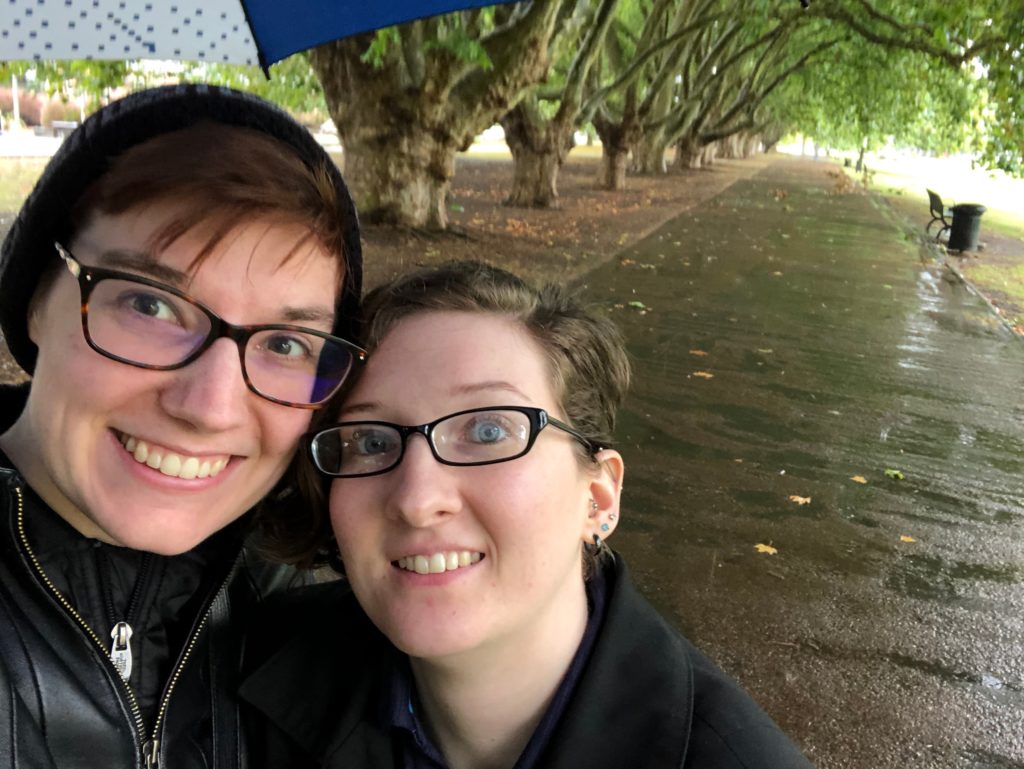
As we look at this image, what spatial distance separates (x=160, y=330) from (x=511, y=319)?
700mm

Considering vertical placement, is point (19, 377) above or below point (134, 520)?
below

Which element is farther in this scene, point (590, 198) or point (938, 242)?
point (590, 198)

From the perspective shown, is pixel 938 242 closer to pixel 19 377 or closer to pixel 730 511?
pixel 730 511

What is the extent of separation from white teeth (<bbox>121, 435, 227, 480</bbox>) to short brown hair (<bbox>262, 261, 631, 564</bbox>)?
0.29 metres

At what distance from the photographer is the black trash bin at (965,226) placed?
17.0 m

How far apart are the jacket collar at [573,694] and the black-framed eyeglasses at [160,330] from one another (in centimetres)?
58

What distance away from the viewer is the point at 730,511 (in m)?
5.08

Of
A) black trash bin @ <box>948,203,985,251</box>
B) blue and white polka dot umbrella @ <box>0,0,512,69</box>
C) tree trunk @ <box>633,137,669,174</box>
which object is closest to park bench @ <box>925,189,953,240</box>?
black trash bin @ <box>948,203,985,251</box>

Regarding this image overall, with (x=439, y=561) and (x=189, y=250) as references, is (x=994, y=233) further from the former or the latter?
(x=189, y=250)

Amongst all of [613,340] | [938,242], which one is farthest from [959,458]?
[938,242]

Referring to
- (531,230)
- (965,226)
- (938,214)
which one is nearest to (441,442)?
(531,230)

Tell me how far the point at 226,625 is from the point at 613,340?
1061mm

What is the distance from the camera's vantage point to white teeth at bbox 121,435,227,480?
4.65 feet

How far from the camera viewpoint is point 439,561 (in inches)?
60.6
